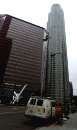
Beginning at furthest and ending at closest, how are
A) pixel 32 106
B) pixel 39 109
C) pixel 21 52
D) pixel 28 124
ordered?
pixel 21 52, pixel 32 106, pixel 39 109, pixel 28 124

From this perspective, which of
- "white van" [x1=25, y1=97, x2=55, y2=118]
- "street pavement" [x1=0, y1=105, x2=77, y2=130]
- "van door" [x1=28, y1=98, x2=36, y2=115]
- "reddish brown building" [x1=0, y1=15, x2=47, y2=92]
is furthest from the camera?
"reddish brown building" [x1=0, y1=15, x2=47, y2=92]

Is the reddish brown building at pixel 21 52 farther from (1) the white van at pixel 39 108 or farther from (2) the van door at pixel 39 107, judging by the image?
(2) the van door at pixel 39 107

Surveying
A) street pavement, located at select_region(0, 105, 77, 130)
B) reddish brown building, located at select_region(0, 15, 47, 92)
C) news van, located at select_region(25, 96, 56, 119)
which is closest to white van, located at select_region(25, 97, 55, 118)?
news van, located at select_region(25, 96, 56, 119)

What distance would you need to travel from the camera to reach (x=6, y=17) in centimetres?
12725

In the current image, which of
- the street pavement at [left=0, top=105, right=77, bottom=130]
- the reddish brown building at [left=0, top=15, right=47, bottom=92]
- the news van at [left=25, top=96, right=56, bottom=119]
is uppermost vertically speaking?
the reddish brown building at [left=0, top=15, right=47, bottom=92]

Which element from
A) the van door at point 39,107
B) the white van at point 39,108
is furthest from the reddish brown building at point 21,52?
the van door at point 39,107

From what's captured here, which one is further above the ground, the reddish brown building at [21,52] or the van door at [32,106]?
the reddish brown building at [21,52]

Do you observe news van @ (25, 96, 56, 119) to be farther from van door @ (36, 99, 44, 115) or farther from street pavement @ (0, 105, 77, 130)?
street pavement @ (0, 105, 77, 130)

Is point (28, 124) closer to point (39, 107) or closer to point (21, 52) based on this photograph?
point (39, 107)

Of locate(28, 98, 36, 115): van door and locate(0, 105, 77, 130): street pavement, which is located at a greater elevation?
locate(28, 98, 36, 115): van door

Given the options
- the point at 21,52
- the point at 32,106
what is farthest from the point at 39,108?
the point at 21,52

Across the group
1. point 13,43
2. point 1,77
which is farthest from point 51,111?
point 13,43

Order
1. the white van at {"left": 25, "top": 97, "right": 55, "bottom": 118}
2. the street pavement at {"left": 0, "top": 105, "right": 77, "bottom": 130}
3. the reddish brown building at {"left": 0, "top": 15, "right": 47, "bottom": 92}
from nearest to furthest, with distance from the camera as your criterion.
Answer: the street pavement at {"left": 0, "top": 105, "right": 77, "bottom": 130} → the white van at {"left": 25, "top": 97, "right": 55, "bottom": 118} → the reddish brown building at {"left": 0, "top": 15, "right": 47, "bottom": 92}

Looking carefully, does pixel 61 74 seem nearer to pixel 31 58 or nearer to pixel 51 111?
pixel 51 111
